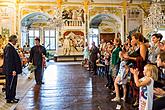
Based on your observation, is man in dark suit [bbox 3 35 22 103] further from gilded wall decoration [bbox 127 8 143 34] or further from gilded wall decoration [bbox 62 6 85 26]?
gilded wall decoration [bbox 127 8 143 34]

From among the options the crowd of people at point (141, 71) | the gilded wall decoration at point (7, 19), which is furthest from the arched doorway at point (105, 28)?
the crowd of people at point (141, 71)

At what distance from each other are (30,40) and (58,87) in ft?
58.8

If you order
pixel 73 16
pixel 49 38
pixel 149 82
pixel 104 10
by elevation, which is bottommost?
pixel 149 82

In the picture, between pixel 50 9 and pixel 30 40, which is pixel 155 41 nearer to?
pixel 50 9

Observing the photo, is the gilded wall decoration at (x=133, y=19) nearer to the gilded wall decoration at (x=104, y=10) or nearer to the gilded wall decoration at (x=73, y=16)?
the gilded wall decoration at (x=104, y=10)

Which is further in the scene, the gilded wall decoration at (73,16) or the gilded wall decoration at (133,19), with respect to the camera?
the gilded wall decoration at (133,19)

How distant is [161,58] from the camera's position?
3902 mm

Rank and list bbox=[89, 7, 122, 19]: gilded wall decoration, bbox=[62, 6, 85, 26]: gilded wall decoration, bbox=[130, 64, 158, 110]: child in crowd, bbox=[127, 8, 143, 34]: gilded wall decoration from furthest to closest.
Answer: bbox=[127, 8, 143, 34]: gilded wall decoration → bbox=[89, 7, 122, 19]: gilded wall decoration → bbox=[62, 6, 85, 26]: gilded wall decoration → bbox=[130, 64, 158, 110]: child in crowd

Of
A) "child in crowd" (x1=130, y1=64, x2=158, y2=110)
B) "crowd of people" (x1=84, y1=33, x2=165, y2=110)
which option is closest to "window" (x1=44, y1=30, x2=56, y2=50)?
"crowd of people" (x1=84, y1=33, x2=165, y2=110)

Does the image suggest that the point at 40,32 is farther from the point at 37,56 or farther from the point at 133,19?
the point at 37,56

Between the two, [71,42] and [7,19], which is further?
[71,42]

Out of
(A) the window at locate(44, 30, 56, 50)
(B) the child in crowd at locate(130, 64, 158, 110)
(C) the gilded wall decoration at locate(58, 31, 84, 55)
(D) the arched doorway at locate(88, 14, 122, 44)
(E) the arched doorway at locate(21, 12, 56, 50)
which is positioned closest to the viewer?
(B) the child in crowd at locate(130, 64, 158, 110)

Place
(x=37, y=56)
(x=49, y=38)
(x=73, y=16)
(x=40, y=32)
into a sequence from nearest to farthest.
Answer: (x=37, y=56), (x=73, y=16), (x=40, y=32), (x=49, y=38)

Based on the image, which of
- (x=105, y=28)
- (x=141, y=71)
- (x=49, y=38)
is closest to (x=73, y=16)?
(x=105, y=28)
